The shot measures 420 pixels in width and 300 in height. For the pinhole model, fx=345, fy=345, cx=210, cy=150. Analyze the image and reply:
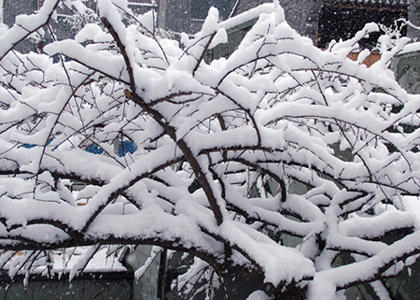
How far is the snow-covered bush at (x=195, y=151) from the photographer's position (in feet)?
4.22

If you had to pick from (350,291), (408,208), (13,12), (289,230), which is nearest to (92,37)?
(289,230)

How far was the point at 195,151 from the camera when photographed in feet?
4.86

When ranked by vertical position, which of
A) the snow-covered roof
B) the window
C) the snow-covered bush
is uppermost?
the window

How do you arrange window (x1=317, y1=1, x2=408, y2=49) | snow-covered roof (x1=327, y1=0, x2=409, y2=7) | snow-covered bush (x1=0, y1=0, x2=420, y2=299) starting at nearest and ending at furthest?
snow-covered bush (x1=0, y1=0, x2=420, y2=299) < snow-covered roof (x1=327, y1=0, x2=409, y2=7) < window (x1=317, y1=1, x2=408, y2=49)

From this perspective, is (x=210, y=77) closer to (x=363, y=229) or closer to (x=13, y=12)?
(x=363, y=229)

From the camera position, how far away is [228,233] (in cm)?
177

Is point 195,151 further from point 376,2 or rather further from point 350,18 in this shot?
point 350,18

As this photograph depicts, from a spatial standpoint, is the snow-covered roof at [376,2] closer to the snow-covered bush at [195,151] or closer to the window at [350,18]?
the window at [350,18]

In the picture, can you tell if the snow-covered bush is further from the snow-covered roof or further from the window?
the window

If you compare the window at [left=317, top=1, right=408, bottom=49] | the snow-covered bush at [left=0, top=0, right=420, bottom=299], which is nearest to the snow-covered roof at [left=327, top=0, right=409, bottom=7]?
the window at [left=317, top=1, right=408, bottom=49]

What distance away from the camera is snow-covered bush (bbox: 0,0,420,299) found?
1285 millimetres

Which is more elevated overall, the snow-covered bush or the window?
the window

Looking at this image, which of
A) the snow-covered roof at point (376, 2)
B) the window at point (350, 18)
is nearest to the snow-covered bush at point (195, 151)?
the snow-covered roof at point (376, 2)

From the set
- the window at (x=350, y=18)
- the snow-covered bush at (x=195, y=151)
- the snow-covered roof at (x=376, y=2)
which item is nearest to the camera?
the snow-covered bush at (x=195, y=151)
